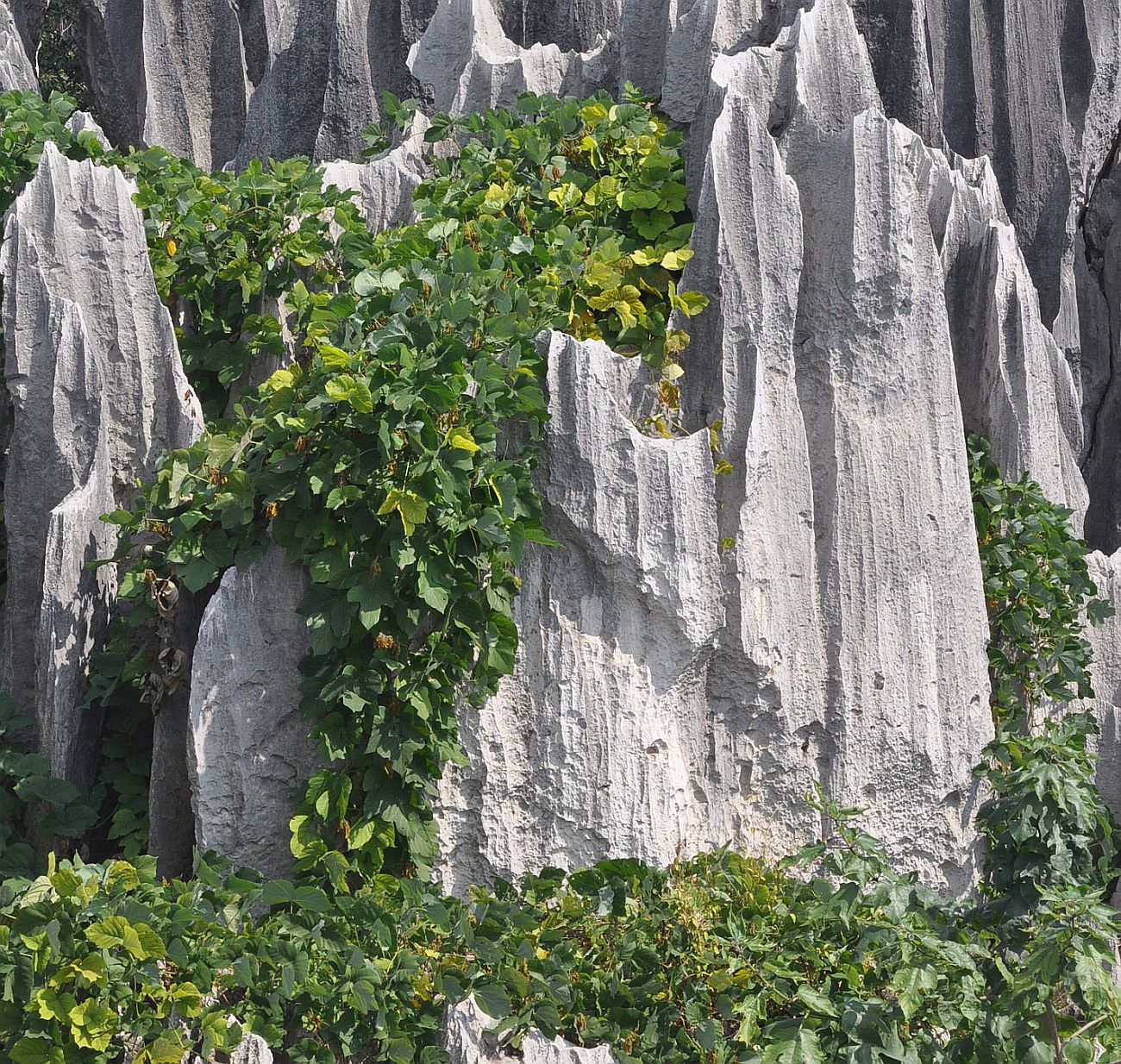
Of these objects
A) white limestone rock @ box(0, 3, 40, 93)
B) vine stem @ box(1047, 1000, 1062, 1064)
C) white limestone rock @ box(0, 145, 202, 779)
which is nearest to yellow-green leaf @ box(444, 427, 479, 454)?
white limestone rock @ box(0, 145, 202, 779)

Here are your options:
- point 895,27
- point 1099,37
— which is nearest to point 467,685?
point 895,27

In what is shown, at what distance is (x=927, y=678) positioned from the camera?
620cm

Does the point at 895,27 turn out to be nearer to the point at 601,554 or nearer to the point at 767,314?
the point at 767,314

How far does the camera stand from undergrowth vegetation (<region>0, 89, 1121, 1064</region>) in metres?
4.63

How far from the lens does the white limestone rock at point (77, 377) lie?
249 inches

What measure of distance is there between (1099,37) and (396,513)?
7518mm

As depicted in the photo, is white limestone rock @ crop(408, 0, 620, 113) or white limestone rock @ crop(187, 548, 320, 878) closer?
white limestone rock @ crop(187, 548, 320, 878)

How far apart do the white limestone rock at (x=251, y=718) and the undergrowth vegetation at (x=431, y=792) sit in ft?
0.49

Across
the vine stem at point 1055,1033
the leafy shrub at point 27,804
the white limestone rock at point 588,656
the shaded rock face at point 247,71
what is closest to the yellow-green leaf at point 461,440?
the white limestone rock at point 588,656

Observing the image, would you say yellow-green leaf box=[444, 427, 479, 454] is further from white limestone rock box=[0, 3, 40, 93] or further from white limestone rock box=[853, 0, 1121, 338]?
white limestone rock box=[0, 3, 40, 93]

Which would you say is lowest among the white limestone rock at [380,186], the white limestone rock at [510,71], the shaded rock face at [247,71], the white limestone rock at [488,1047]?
the white limestone rock at [488,1047]

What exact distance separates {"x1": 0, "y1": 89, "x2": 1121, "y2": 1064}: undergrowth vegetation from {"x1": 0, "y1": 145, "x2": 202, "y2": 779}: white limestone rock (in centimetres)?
27

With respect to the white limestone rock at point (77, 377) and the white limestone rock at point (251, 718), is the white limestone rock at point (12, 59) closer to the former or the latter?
the white limestone rock at point (77, 377)

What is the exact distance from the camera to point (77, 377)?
636 centimetres
